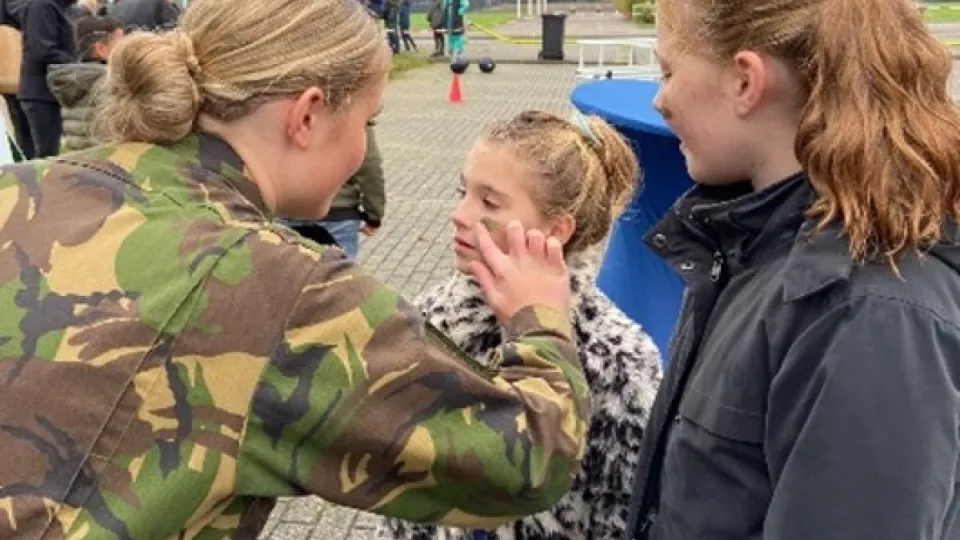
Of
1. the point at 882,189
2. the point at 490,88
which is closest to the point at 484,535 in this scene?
the point at 882,189

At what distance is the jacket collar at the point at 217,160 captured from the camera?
4.81ft

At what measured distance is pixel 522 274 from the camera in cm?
174

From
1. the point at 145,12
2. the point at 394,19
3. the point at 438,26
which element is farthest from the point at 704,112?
the point at 394,19

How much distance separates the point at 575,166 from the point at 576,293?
29cm

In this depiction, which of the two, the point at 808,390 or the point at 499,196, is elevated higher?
the point at 808,390

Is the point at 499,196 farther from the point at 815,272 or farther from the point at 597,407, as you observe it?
the point at 815,272

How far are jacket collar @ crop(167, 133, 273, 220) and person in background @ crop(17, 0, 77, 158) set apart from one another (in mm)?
6496

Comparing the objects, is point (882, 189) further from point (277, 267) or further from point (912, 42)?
point (277, 267)

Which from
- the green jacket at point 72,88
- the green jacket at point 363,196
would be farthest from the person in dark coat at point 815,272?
the green jacket at point 72,88

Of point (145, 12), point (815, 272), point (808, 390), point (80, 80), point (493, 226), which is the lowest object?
point (145, 12)

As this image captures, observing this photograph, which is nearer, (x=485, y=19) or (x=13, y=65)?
(x=13, y=65)

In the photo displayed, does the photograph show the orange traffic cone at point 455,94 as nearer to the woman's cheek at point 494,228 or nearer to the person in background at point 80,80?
the person in background at point 80,80

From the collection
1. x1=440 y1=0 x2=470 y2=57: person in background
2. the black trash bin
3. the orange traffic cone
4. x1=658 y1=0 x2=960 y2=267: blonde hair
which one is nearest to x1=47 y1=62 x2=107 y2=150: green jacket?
x1=658 y1=0 x2=960 y2=267: blonde hair

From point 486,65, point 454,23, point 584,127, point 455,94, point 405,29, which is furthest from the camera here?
point 405,29
